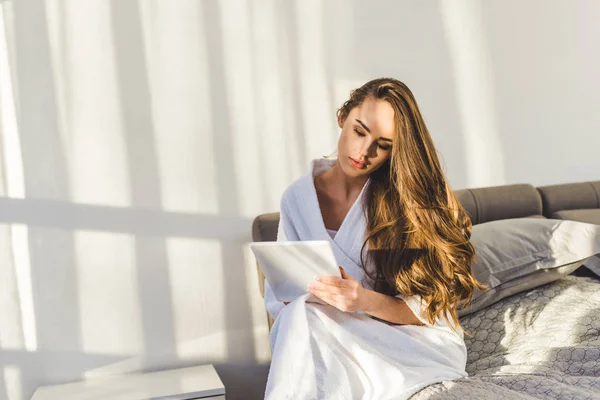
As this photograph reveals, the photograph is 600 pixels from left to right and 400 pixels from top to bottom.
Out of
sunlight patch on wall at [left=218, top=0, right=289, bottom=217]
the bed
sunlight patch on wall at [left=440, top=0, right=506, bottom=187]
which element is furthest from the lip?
sunlight patch on wall at [left=440, top=0, right=506, bottom=187]

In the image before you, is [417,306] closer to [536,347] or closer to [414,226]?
[414,226]

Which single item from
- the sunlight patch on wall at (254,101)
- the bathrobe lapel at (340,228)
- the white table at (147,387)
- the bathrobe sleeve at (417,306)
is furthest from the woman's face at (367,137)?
the white table at (147,387)

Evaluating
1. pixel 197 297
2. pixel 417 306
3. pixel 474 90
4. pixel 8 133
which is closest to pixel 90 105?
pixel 8 133

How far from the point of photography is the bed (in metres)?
1.81

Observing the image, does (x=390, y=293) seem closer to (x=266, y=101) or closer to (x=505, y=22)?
(x=266, y=101)

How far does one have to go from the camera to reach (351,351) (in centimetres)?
185

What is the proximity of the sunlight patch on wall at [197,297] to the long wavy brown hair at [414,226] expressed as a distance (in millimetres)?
839

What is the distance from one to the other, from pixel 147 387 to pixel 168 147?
811mm

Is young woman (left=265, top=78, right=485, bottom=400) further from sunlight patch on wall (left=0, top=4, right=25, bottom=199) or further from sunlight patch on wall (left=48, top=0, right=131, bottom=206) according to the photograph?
sunlight patch on wall (left=0, top=4, right=25, bottom=199)

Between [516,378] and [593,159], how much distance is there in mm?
1832

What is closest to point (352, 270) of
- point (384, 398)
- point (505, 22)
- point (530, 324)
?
point (384, 398)

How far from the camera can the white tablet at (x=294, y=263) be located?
171 cm

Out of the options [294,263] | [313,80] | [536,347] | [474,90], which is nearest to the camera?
[294,263]

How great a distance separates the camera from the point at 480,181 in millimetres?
3148
